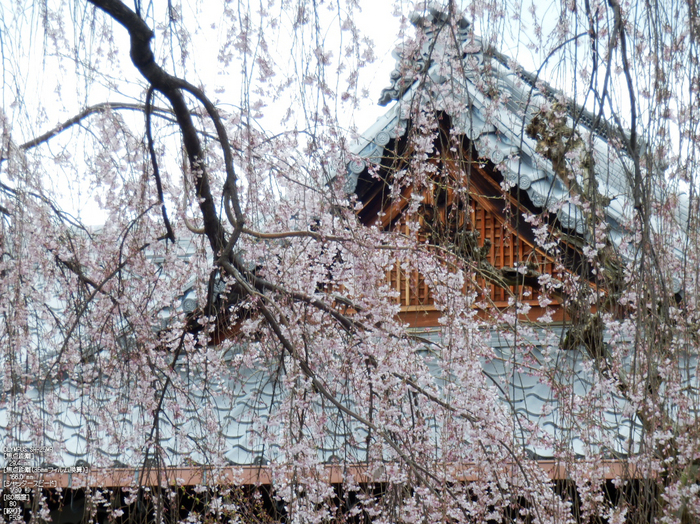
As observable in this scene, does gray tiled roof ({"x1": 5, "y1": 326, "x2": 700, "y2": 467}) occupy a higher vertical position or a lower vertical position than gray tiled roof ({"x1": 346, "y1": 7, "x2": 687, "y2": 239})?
lower

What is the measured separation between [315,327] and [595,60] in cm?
151

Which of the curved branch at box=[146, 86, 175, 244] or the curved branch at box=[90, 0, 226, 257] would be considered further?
the curved branch at box=[146, 86, 175, 244]

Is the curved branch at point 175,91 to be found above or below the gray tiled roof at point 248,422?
above

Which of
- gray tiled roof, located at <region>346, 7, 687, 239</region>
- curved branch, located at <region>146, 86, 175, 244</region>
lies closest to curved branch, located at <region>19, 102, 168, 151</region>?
curved branch, located at <region>146, 86, 175, 244</region>

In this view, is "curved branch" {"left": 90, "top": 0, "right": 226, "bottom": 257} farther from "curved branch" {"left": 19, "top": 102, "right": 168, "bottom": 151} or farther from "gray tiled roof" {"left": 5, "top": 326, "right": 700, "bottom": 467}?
"gray tiled roof" {"left": 5, "top": 326, "right": 700, "bottom": 467}

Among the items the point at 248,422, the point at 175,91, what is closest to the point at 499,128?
the point at 175,91

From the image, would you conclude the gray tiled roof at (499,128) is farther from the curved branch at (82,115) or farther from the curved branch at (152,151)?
the curved branch at (82,115)

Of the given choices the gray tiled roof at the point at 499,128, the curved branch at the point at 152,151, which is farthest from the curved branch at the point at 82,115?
the gray tiled roof at the point at 499,128

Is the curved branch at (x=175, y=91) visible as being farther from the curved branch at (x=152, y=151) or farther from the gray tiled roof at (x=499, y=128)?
the gray tiled roof at (x=499, y=128)

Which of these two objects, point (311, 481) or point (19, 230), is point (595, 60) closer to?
point (311, 481)

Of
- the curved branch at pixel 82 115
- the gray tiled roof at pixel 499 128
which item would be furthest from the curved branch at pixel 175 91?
the gray tiled roof at pixel 499 128

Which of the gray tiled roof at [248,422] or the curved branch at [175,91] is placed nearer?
the curved branch at [175,91]

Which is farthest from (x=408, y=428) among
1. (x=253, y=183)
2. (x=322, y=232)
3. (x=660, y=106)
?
(x=660, y=106)

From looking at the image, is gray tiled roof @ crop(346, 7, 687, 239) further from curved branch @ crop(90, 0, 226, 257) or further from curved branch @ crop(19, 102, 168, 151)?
curved branch @ crop(19, 102, 168, 151)
